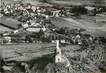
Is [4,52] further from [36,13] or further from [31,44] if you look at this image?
[36,13]

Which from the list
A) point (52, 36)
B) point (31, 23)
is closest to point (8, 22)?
point (31, 23)

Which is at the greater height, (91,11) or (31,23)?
(91,11)

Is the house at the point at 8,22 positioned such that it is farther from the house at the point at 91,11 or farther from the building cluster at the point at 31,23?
the house at the point at 91,11

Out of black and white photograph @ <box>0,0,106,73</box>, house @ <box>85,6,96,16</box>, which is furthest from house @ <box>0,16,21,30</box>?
house @ <box>85,6,96,16</box>

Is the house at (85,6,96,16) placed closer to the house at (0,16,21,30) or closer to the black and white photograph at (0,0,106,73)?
the black and white photograph at (0,0,106,73)

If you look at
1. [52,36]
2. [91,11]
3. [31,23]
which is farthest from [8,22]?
[91,11]

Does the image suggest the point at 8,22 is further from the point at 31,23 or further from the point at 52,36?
the point at 52,36

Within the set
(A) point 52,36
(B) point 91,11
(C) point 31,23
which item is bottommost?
(A) point 52,36

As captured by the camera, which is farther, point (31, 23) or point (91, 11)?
point (91, 11)

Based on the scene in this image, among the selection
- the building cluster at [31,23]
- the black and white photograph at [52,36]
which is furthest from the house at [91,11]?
the building cluster at [31,23]
